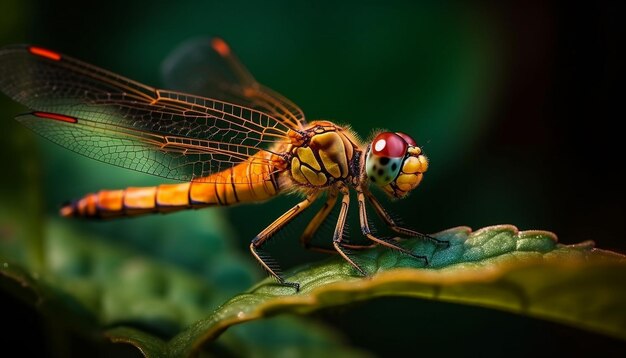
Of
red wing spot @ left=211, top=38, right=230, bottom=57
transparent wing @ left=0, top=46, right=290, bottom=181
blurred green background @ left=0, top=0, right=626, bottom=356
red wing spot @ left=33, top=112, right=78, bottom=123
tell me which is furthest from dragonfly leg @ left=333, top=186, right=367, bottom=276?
red wing spot @ left=211, top=38, right=230, bottom=57

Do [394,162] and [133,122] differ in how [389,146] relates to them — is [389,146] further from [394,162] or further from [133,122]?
[133,122]

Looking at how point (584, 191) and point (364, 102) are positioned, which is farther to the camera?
point (364, 102)

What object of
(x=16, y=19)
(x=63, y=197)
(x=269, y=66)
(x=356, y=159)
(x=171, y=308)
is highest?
(x=269, y=66)

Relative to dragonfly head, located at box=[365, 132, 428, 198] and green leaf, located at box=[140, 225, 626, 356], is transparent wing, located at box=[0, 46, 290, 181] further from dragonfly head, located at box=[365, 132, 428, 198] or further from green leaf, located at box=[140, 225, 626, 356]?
green leaf, located at box=[140, 225, 626, 356]

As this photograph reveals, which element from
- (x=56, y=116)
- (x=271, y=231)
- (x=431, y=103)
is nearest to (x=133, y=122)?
(x=56, y=116)

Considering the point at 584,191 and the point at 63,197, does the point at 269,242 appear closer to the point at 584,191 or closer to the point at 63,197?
the point at 63,197

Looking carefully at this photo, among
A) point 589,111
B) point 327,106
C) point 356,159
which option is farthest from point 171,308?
point 589,111
